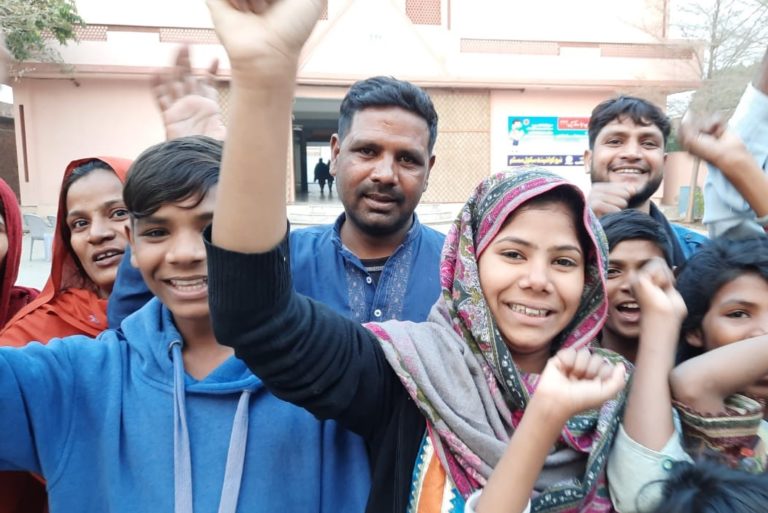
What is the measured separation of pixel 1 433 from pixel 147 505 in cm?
31

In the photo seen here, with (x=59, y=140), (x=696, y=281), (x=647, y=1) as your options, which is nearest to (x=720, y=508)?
(x=696, y=281)

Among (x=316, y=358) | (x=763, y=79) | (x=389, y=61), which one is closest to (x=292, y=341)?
(x=316, y=358)

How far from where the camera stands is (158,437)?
3.89 ft

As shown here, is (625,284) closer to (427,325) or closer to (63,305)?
(427,325)

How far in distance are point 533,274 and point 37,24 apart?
1395cm

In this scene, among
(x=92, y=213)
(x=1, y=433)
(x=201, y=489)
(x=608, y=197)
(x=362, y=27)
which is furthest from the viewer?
(x=362, y=27)

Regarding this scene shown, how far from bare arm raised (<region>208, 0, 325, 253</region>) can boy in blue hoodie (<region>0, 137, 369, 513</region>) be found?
0.40 meters

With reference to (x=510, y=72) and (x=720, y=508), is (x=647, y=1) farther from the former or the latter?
(x=720, y=508)

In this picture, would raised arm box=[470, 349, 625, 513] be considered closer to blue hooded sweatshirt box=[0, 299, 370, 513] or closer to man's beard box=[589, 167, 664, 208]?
blue hooded sweatshirt box=[0, 299, 370, 513]

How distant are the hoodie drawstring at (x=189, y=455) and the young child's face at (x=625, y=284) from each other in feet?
3.67

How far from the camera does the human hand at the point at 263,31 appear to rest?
82cm

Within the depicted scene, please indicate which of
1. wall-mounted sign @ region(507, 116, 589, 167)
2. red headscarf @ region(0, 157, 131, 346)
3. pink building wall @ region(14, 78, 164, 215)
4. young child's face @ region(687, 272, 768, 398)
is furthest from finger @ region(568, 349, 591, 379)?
pink building wall @ region(14, 78, 164, 215)

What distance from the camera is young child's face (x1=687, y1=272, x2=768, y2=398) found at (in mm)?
1453

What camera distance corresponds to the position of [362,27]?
45.2 ft
